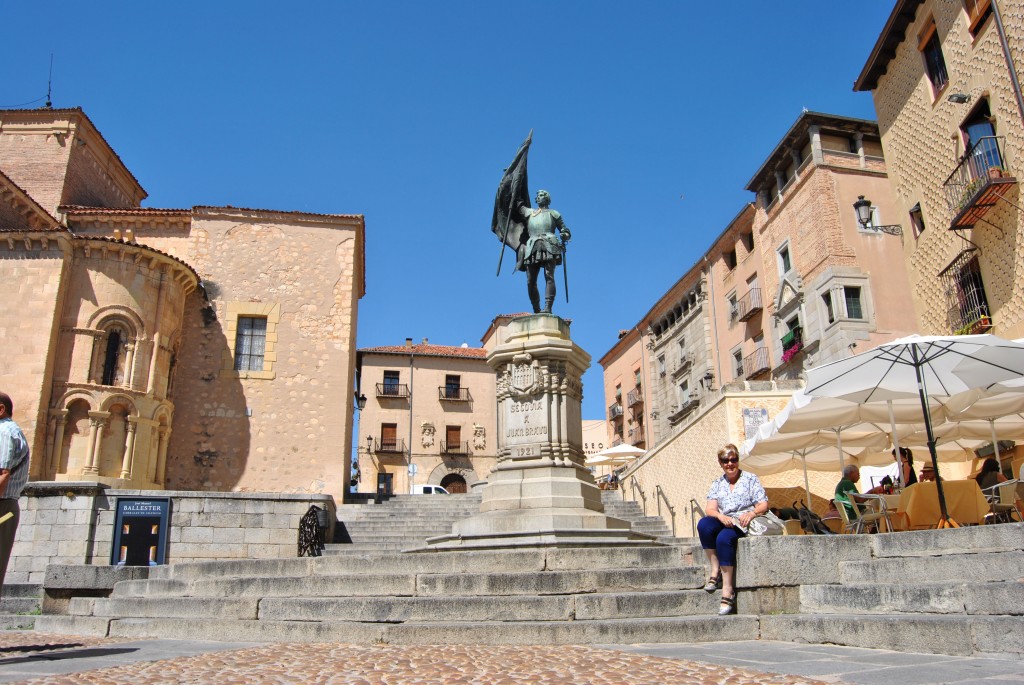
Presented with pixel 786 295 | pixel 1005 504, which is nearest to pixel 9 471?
pixel 1005 504

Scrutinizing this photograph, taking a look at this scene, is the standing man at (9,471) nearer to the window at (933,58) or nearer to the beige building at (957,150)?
the beige building at (957,150)

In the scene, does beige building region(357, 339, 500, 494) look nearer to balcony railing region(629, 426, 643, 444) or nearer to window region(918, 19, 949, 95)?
balcony railing region(629, 426, 643, 444)

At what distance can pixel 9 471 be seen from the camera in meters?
4.96

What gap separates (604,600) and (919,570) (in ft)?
7.74

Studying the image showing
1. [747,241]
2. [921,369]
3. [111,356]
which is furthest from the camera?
[747,241]

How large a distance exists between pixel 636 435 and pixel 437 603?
37681 millimetres

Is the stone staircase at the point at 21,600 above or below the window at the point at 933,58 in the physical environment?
below

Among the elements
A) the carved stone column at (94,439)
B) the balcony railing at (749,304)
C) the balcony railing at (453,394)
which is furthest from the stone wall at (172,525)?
the balcony railing at (453,394)

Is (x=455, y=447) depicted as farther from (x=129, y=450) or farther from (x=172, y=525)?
(x=172, y=525)

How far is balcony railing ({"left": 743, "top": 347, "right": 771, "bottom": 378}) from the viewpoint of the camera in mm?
29578

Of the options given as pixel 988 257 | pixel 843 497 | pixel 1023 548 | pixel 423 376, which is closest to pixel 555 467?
pixel 843 497

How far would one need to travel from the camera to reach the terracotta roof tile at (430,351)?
136 ft

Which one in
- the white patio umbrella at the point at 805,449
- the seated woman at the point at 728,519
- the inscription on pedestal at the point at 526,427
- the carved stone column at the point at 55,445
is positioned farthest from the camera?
the carved stone column at the point at 55,445

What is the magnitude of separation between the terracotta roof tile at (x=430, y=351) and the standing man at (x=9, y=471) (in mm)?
36243
